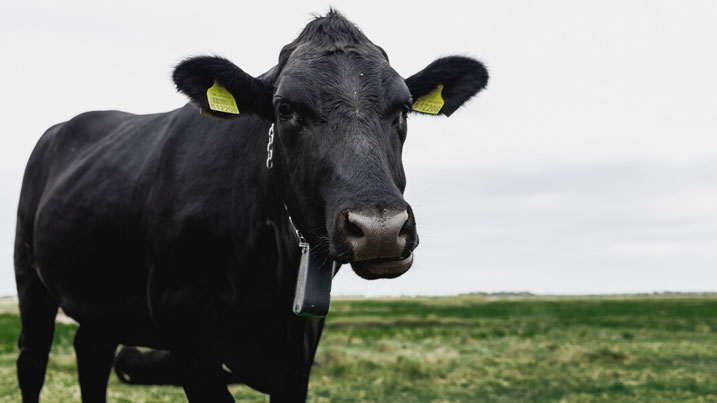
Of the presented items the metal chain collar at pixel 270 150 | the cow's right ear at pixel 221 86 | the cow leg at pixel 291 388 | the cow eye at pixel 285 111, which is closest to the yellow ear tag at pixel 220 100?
the cow's right ear at pixel 221 86

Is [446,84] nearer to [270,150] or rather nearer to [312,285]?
[270,150]

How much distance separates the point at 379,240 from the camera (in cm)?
325

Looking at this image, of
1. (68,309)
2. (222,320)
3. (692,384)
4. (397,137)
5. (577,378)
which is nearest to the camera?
(397,137)

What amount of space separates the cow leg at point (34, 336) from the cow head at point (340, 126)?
12.5ft

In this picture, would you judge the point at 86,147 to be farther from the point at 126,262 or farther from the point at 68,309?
the point at 126,262

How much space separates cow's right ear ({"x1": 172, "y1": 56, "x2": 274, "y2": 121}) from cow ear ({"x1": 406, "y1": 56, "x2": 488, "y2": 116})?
913mm

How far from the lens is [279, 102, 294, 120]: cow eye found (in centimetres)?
409

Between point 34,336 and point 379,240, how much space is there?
5.21 m

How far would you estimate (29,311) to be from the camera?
736cm

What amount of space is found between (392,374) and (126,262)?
9.71m

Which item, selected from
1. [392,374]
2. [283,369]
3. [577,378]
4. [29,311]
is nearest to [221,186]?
[283,369]

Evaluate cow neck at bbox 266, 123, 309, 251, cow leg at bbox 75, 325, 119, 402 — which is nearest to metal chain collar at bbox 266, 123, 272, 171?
cow neck at bbox 266, 123, 309, 251

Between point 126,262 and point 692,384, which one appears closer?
point 126,262

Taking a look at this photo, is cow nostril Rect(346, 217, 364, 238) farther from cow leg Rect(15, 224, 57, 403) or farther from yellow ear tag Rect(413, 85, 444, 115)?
cow leg Rect(15, 224, 57, 403)
